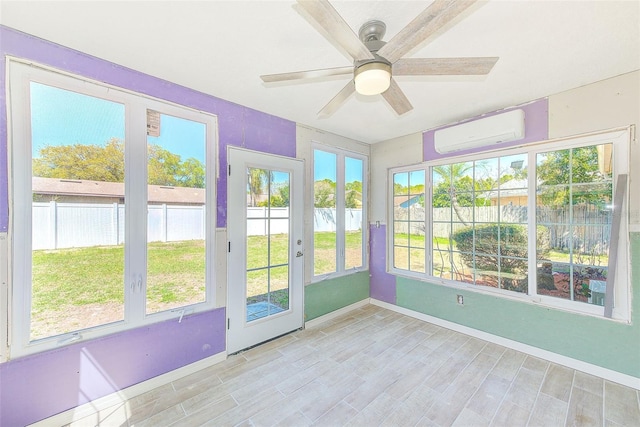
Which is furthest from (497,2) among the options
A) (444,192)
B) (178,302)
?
(178,302)

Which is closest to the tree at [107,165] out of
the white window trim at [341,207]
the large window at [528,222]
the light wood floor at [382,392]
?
the white window trim at [341,207]

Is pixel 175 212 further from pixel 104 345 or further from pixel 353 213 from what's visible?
pixel 353 213

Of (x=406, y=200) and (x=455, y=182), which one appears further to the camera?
(x=406, y=200)

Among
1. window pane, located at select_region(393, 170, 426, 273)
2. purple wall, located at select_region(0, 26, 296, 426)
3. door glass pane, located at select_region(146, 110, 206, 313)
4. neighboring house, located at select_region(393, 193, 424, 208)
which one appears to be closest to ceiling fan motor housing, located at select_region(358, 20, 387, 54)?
purple wall, located at select_region(0, 26, 296, 426)

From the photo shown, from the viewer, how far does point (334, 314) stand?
3.42 m

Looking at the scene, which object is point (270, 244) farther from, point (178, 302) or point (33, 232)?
point (33, 232)

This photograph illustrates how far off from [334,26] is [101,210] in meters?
1.99

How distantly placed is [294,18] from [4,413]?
9.48ft

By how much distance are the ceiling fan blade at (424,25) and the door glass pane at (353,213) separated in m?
2.40

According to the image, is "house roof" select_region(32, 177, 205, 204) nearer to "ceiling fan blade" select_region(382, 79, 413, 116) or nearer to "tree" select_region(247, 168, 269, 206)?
"tree" select_region(247, 168, 269, 206)

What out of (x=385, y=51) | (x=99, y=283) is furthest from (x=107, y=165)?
(x=385, y=51)

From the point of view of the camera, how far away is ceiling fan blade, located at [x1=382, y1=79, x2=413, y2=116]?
1.55 m

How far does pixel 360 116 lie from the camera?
9.47 ft

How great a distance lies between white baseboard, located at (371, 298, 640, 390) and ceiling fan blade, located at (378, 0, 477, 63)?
9.61ft
